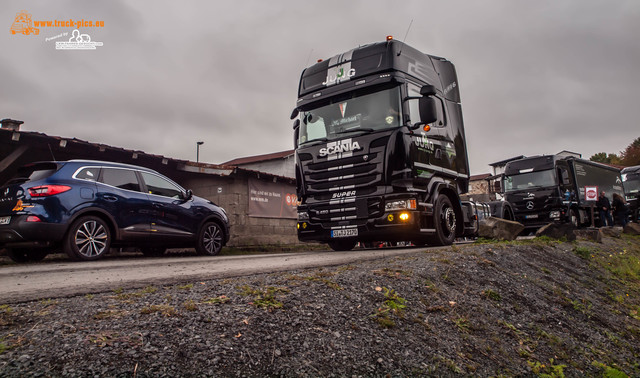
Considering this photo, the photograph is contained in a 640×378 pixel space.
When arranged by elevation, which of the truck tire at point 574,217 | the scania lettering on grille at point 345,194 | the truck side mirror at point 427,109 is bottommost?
the truck tire at point 574,217

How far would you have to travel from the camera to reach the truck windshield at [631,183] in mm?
26141

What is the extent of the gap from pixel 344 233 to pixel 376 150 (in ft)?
5.42

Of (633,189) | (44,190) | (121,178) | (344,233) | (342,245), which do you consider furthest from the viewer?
(633,189)

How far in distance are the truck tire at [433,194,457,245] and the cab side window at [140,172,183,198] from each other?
5.36m

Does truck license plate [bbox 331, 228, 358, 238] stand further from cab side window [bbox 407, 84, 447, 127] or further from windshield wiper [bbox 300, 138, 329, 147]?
cab side window [bbox 407, 84, 447, 127]

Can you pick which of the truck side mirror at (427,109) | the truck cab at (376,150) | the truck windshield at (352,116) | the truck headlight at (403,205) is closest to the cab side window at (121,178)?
the truck cab at (376,150)

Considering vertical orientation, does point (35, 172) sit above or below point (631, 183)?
below

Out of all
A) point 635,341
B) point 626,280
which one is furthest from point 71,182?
point 626,280

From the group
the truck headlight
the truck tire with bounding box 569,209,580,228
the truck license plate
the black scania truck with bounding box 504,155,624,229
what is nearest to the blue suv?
the truck license plate

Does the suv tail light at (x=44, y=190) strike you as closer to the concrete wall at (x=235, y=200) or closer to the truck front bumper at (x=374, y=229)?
the truck front bumper at (x=374, y=229)

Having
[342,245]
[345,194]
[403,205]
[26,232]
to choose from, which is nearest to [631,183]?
[342,245]

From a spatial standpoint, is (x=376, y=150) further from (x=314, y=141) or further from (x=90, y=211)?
(x=90, y=211)

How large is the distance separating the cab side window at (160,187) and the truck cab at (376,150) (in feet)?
8.90

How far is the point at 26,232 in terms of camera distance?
6625mm
